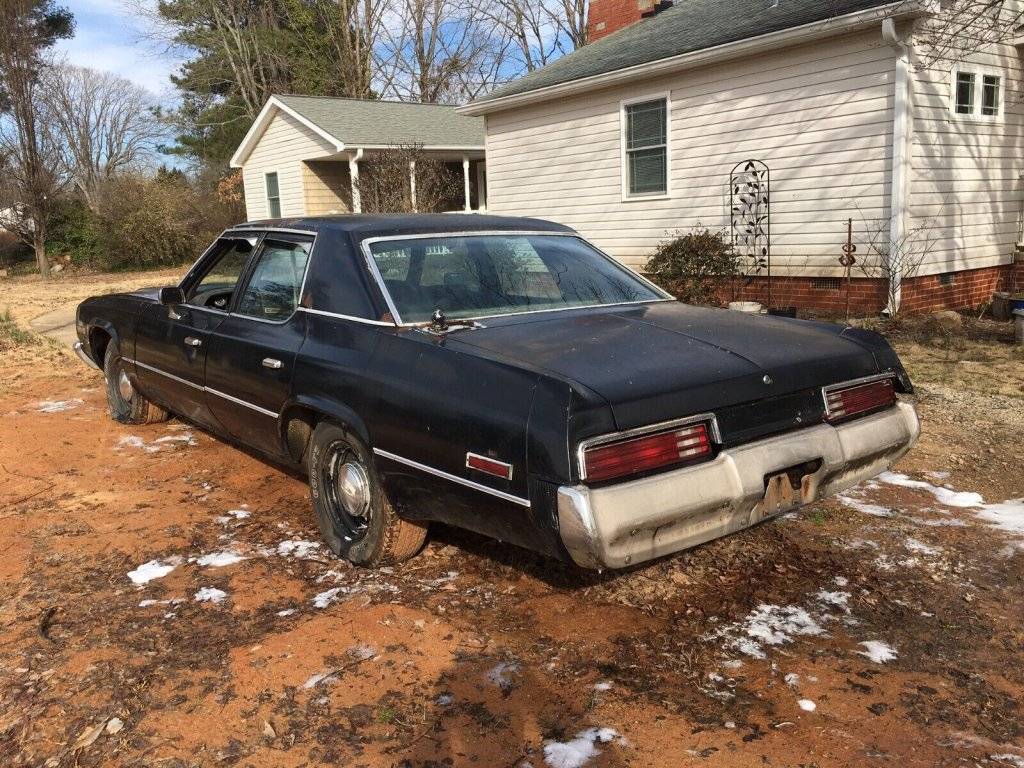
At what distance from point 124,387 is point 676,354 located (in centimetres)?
495

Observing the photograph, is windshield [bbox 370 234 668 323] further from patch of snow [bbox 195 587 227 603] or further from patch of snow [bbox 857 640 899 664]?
patch of snow [bbox 857 640 899 664]

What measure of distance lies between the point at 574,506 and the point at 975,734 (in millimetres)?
1372

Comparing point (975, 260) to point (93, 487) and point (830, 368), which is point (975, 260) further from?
point (93, 487)

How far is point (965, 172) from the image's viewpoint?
1070cm

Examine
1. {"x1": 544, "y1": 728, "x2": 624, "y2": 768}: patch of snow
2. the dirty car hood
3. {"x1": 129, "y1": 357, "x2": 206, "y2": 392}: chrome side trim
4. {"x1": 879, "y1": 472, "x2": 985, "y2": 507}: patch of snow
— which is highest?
the dirty car hood

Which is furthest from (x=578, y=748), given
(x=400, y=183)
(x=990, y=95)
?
(x=400, y=183)

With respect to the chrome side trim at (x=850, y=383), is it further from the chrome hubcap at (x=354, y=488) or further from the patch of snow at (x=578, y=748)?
the chrome hubcap at (x=354, y=488)

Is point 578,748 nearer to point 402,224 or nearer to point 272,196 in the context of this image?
point 402,224

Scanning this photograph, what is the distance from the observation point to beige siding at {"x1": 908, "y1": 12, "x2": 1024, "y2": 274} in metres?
10.1

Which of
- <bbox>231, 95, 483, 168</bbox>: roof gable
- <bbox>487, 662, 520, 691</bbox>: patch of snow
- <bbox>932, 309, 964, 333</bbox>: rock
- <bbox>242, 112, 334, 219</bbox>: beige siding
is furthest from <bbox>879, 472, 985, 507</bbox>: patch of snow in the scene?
Answer: <bbox>242, 112, 334, 219</bbox>: beige siding

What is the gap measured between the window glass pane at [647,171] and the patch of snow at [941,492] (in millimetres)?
8362

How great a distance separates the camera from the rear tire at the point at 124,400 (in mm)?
6488

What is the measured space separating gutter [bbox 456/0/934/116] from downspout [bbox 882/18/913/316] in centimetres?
32

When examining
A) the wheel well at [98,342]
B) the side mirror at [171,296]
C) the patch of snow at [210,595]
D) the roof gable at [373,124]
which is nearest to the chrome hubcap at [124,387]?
the wheel well at [98,342]
